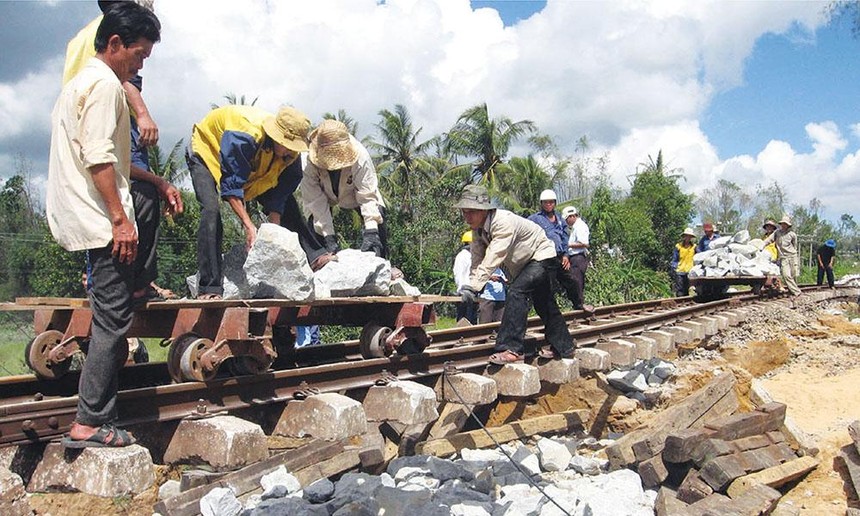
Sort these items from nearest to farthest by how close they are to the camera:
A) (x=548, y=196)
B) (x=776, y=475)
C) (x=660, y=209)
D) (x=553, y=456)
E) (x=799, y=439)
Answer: (x=776, y=475) < (x=553, y=456) < (x=799, y=439) < (x=548, y=196) < (x=660, y=209)

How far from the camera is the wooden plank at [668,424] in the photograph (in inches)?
195

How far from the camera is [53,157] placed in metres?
3.11

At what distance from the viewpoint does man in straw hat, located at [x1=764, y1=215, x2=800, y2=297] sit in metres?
15.9

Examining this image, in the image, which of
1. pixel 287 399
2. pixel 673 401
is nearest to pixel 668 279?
pixel 673 401

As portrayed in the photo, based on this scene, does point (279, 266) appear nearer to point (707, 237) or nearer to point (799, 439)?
point (799, 439)

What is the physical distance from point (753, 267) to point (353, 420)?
497 inches

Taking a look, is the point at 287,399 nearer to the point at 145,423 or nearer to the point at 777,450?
the point at 145,423

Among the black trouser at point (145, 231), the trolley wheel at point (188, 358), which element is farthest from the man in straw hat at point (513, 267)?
the black trouser at point (145, 231)

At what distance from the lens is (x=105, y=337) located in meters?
3.14

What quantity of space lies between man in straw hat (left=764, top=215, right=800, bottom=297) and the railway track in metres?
11.7

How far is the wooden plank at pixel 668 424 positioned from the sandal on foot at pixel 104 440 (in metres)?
3.35

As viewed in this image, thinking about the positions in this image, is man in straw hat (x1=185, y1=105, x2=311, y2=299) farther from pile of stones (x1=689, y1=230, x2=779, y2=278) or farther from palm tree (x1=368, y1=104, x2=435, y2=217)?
palm tree (x1=368, y1=104, x2=435, y2=217)

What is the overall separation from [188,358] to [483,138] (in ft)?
109

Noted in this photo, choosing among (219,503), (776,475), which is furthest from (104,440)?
(776,475)
